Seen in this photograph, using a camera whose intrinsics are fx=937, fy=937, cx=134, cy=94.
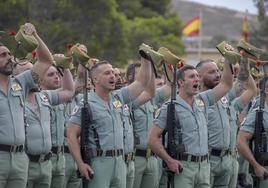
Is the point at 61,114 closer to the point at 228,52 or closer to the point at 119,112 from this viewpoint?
the point at 119,112

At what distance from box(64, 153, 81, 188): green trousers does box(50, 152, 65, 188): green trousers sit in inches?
19.1

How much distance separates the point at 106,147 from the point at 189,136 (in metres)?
1.01

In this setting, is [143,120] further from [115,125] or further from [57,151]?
[115,125]

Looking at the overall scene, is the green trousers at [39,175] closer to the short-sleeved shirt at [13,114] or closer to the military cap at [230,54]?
the short-sleeved shirt at [13,114]

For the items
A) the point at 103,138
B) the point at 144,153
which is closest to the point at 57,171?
the point at 144,153

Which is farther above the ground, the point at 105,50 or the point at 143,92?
the point at 105,50

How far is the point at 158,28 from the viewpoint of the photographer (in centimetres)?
4419

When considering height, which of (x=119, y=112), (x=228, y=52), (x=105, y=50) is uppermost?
(x=105, y=50)

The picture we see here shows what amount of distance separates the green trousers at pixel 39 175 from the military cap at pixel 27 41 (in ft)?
4.84

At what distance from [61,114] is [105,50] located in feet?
64.2

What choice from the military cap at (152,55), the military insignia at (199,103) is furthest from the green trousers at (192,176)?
the military cap at (152,55)

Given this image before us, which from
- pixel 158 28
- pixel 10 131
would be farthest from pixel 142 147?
pixel 158 28

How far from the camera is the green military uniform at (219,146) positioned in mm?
11516

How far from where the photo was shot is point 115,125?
33.1 ft
